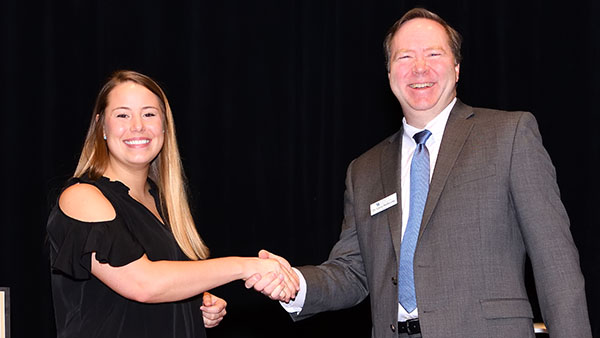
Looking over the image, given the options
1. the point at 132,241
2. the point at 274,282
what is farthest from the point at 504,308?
the point at 132,241

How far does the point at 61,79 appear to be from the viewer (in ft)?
16.4

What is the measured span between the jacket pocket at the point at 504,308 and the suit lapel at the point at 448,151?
313 millimetres

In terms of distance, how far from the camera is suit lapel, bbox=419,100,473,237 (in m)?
2.58

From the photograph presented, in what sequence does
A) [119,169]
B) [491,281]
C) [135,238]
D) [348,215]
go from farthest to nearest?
[348,215] < [119,169] < [135,238] < [491,281]

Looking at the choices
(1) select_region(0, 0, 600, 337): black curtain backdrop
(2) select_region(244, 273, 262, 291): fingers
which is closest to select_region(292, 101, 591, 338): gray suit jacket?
(2) select_region(244, 273, 262, 291): fingers

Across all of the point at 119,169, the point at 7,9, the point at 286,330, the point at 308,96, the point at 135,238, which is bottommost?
the point at 286,330

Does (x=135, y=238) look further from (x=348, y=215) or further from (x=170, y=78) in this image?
(x=170, y=78)

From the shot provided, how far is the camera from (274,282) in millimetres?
2959

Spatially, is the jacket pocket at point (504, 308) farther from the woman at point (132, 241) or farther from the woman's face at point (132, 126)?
the woman's face at point (132, 126)

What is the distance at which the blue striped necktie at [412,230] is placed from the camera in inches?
102

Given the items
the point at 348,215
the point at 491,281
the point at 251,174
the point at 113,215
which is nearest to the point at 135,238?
the point at 113,215

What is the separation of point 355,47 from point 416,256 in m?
2.83

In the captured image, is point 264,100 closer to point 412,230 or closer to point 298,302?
point 298,302

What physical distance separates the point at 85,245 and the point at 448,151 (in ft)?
4.03
